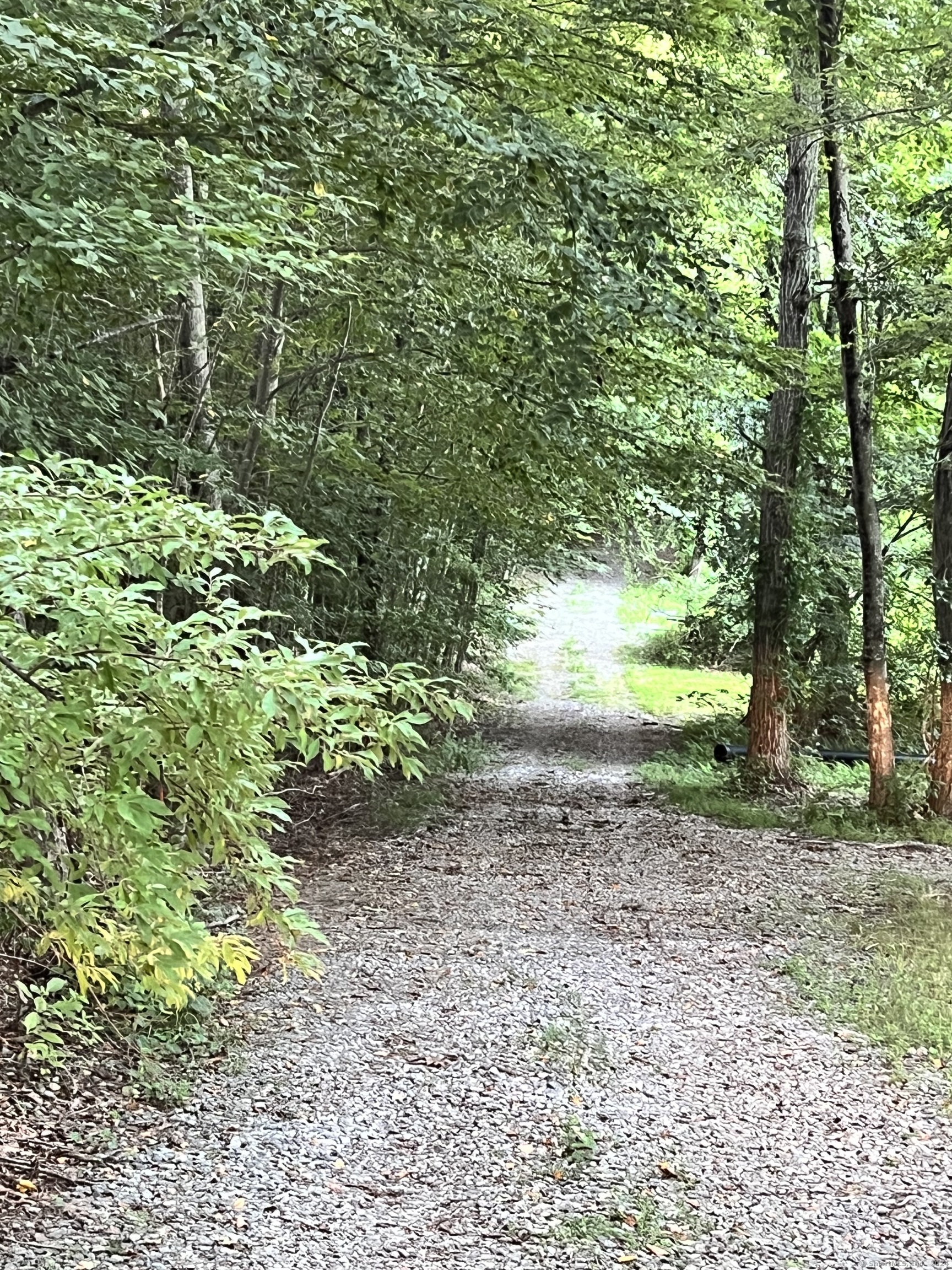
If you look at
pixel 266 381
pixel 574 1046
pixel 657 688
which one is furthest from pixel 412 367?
pixel 657 688

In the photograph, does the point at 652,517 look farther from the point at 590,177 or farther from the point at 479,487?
the point at 590,177

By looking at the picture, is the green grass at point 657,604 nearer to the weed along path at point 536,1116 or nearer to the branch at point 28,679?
the weed along path at point 536,1116

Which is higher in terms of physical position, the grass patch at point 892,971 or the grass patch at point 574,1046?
the grass patch at point 892,971

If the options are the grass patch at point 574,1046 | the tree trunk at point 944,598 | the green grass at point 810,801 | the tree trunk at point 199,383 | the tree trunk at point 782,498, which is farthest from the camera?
the tree trunk at point 782,498

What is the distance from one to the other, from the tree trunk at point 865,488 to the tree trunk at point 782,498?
81cm

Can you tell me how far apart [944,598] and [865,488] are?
40.5 inches

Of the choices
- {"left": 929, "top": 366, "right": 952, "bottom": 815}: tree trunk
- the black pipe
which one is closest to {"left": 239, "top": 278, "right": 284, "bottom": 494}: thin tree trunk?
{"left": 929, "top": 366, "right": 952, "bottom": 815}: tree trunk

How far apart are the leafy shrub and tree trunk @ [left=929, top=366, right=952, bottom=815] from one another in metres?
6.28

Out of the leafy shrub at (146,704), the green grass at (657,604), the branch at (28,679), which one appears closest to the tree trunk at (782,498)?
the leafy shrub at (146,704)

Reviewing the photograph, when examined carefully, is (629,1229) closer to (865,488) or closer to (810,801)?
(865,488)

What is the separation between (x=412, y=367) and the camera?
24.7 feet

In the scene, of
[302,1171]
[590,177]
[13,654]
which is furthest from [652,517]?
[13,654]

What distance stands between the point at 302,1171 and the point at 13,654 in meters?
2.24

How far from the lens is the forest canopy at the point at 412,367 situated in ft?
7.49
